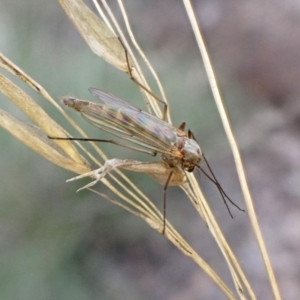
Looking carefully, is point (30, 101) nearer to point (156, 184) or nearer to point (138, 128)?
point (138, 128)

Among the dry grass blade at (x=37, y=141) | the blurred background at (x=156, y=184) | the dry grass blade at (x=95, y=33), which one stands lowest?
the blurred background at (x=156, y=184)

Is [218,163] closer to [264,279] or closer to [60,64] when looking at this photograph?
[264,279]

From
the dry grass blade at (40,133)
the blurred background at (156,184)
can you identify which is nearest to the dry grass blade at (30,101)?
the dry grass blade at (40,133)

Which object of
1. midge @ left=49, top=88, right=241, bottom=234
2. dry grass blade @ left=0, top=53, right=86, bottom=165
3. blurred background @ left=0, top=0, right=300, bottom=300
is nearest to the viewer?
dry grass blade @ left=0, top=53, right=86, bottom=165

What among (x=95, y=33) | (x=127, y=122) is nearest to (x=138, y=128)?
(x=127, y=122)

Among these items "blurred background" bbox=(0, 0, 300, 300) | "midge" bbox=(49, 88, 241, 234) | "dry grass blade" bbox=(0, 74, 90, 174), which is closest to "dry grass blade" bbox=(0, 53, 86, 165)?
"dry grass blade" bbox=(0, 74, 90, 174)

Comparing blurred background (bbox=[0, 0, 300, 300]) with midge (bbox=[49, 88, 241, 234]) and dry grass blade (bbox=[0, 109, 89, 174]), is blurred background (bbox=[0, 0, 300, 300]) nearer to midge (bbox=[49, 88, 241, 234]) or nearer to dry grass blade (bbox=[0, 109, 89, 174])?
midge (bbox=[49, 88, 241, 234])

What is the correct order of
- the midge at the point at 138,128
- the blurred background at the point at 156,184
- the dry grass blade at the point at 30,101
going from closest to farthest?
the dry grass blade at the point at 30,101 < the midge at the point at 138,128 < the blurred background at the point at 156,184

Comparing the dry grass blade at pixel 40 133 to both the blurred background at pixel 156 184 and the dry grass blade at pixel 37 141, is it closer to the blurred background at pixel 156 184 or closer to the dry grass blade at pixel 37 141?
the dry grass blade at pixel 37 141
